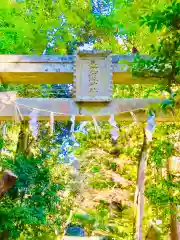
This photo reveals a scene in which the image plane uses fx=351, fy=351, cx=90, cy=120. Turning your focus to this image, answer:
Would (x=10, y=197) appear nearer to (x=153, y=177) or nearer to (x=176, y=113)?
(x=176, y=113)

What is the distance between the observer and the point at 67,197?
1030 cm

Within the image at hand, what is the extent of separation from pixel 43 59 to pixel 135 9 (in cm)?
181

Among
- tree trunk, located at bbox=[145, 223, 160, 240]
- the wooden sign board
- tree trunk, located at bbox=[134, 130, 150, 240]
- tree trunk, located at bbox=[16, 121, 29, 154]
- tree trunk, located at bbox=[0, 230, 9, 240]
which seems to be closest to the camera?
the wooden sign board

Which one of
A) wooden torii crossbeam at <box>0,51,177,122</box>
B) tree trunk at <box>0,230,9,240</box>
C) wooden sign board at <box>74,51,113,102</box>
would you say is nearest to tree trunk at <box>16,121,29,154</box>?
tree trunk at <box>0,230,9,240</box>

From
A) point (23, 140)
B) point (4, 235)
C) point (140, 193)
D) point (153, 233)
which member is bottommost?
point (153, 233)

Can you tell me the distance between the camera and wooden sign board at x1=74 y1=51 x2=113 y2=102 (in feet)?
18.8

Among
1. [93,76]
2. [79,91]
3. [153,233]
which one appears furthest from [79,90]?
[153,233]

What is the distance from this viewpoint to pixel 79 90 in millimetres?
5770

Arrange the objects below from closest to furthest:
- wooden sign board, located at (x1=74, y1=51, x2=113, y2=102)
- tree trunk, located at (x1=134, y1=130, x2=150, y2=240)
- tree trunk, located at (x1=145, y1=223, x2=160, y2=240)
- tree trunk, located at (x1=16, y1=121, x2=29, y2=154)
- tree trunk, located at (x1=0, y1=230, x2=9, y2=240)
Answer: wooden sign board, located at (x1=74, y1=51, x2=113, y2=102) → tree trunk, located at (x1=0, y1=230, x2=9, y2=240) → tree trunk, located at (x1=134, y1=130, x2=150, y2=240) → tree trunk, located at (x1=16, y1=121, x2=29, y2=154) → tree trunk, located at (x1=145, y1=223, x2=160, y2=240)

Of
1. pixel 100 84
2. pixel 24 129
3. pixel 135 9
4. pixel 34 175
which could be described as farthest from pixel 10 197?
pixel 135 9

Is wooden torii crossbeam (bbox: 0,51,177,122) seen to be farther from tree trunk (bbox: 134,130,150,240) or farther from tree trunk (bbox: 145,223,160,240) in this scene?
tree trunk (bbox: 145,223,160,240)

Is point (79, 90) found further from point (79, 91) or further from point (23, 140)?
point (23, 140)

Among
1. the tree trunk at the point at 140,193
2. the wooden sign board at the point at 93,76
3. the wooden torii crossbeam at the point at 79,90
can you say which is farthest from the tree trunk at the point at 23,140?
→ the wooden sign board at the point at 93,76

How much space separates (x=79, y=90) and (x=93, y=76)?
0.33 m
